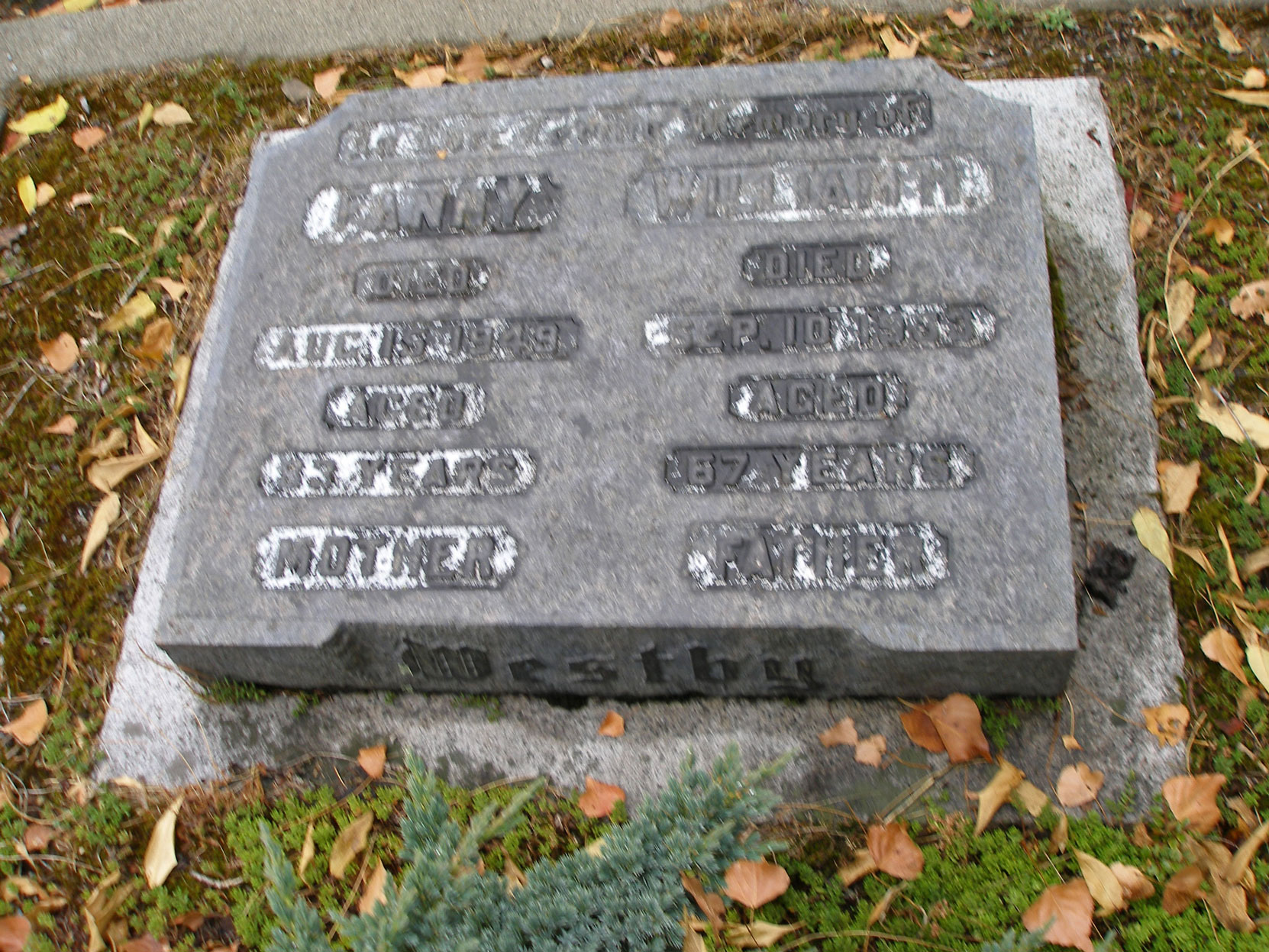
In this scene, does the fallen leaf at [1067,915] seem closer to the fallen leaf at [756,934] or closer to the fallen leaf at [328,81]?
the fallen leaf at [756,934]

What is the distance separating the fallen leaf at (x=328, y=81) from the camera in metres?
3.59

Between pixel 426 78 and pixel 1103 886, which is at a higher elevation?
pixel 426 78

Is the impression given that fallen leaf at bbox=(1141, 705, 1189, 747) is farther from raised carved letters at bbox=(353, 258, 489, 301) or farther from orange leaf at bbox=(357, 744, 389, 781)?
raised carved letters at bbox=(353, 258, 489, 301)

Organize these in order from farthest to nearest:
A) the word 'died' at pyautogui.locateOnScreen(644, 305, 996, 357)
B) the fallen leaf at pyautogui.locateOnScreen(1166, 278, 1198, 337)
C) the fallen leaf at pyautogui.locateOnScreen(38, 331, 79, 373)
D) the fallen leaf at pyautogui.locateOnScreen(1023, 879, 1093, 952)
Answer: the fallen leaf at pyautogui.locateOnScreen(38, 331, 79, 373)
the fallen leaf at pyautogui.locateOnScreen(1166, 278, 1198, 337)
the word 'died' at pyautogui.locateOnScreen(644, 305, 996, 357)
the fallen leaf at pyautogui.locateOnScreen(1023, 879, 1093, 952)

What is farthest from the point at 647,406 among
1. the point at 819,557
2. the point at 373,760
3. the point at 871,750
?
the point at 373,760

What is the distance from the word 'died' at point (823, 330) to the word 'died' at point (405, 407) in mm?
443

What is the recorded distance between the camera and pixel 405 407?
248cm

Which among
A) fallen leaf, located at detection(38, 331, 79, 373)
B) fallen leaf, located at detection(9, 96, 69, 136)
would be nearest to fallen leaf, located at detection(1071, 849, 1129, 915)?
fallen leaf, located at detection(38, 331, 79, 373)

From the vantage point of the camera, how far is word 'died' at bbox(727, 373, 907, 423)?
2.34 metres

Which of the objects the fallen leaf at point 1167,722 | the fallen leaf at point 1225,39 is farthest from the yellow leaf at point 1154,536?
the fallen leaf at point 1225,39

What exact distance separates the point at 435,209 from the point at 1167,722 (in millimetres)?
2087

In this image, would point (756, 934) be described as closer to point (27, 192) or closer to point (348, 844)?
point (348, 844)

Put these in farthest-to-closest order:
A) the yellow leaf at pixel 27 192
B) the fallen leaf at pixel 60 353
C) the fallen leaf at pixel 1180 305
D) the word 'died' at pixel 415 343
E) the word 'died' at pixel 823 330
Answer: the yellow leaf at pixel 27 192
the fallen leaf at pixel 60 353
the fallen leaf at pixel 1180 305
the word 'died' at pixel 415 343
the word 'died' at pixel 823 330

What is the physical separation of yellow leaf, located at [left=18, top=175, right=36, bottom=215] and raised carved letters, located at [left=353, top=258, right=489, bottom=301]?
61.5 inches
